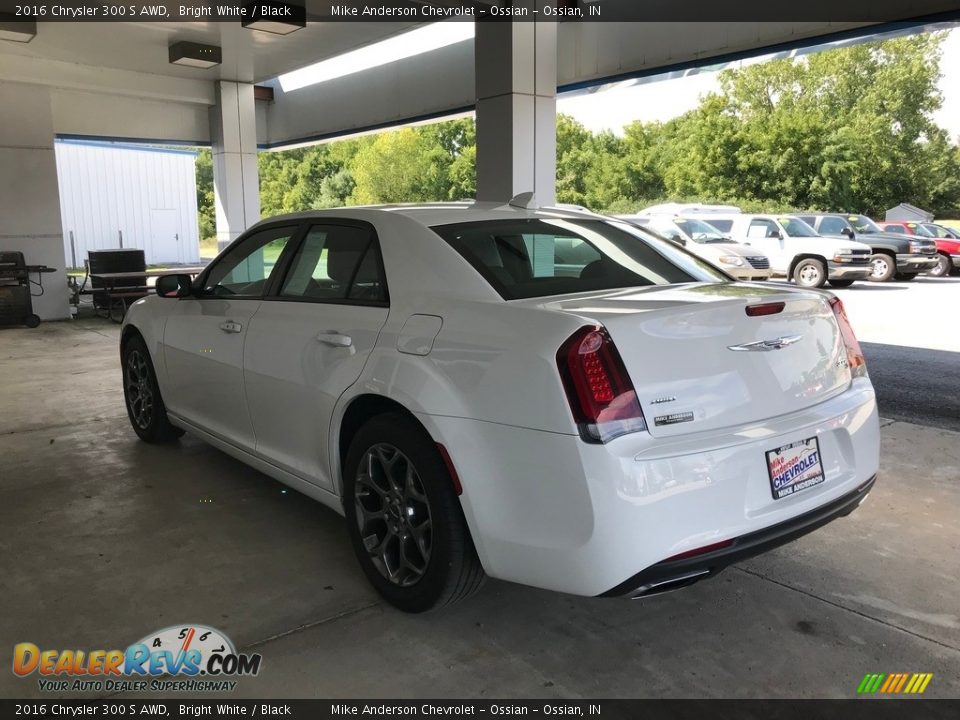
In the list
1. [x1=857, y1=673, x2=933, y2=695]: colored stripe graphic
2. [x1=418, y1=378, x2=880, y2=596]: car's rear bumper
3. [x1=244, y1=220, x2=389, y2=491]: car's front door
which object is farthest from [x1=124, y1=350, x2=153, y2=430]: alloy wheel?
[x1=857, y1=673, x2=933, y2=695]: colored stripe graphic

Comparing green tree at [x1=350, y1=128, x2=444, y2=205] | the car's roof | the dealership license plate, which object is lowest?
the dealership license plate

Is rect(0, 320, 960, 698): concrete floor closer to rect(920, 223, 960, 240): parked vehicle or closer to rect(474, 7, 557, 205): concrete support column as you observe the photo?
rect(474, 7, 557, 205): concrete support column

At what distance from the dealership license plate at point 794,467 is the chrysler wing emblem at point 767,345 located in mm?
339

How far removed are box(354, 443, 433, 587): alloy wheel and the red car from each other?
71.1ft

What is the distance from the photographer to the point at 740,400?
256cm

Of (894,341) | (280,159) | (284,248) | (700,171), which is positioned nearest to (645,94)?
(700,171)

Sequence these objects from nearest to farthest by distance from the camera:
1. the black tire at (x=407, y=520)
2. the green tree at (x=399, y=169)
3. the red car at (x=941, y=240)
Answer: the black tire at (x=407, y=520) < the red car at (x=941, y=240) < the green tree at (x=399, y=169)

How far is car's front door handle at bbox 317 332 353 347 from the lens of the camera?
3.22m

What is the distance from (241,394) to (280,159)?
65.5 metres

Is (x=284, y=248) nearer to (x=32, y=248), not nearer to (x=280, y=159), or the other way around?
(x=32, y=248)

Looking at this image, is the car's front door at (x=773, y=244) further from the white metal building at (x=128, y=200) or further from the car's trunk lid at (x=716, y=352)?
the white metal building at (x=128, y=200)

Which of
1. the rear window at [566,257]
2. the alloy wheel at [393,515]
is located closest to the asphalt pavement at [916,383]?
the rear window at [566,257]

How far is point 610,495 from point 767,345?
32.7 inches

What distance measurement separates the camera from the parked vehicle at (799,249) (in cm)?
1767
